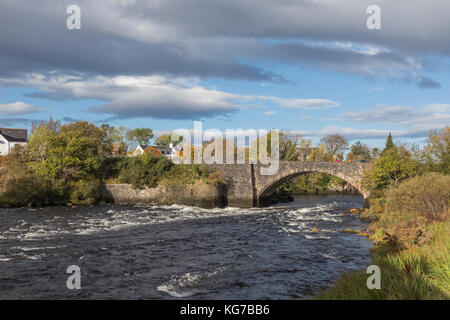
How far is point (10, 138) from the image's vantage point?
8944 cm

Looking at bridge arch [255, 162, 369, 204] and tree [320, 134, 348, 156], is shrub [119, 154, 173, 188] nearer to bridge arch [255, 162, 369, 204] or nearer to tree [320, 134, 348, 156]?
bridge arch [255, 162, 369, 204]

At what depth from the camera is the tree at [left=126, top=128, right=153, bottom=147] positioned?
107137 mm

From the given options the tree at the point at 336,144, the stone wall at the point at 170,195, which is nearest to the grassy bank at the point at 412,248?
the stone wall at the point at 170,195

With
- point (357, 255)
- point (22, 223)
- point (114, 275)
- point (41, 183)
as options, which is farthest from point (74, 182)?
point (357, 255)

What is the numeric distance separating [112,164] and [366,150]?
3031 inches

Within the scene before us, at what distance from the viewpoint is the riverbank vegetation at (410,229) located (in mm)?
10000

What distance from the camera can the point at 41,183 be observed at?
40969mm

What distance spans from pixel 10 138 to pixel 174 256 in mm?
86841

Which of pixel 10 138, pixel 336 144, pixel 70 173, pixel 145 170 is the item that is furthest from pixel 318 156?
pixel 10 138

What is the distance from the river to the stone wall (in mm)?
12658

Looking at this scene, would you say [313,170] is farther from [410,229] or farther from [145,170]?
[410,229]

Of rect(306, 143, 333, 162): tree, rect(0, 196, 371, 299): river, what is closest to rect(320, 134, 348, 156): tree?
rect(306, 143, 333, 162): tree

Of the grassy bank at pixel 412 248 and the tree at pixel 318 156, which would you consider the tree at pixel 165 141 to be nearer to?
the tree at pixel 318 156
